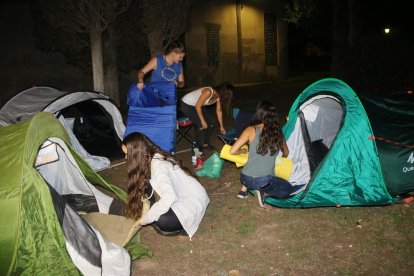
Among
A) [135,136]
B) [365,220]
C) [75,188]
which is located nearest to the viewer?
[135,136]

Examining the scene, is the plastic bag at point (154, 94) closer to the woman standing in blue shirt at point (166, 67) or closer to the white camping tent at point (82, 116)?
the woman standing in blue shirt at point (166, 67)

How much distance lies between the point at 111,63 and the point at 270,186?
7975 mm

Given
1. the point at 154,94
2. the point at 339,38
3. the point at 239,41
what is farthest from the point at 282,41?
the point at 154,94

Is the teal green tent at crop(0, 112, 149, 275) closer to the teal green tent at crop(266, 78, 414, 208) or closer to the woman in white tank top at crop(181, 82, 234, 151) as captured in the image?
the teal green tent at crop(266, 78, 414, 208)

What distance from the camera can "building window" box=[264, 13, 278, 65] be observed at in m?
21.2

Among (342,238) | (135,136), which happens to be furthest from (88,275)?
(342,238)

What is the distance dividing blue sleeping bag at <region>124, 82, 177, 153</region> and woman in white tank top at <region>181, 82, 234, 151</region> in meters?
0.51

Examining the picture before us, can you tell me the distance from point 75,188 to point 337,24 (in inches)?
411

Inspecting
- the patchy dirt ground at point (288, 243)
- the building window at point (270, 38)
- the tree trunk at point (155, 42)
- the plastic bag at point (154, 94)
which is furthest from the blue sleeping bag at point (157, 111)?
the building window at point (270, 38)

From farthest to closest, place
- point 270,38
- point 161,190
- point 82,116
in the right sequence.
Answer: point 270,38 → point 82,116 → point 161,190

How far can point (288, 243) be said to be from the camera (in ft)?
13.2

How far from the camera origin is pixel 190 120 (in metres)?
7.02

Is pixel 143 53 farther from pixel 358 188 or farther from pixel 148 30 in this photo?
pixel 358 188

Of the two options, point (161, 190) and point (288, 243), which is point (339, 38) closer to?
point (288, 243)
